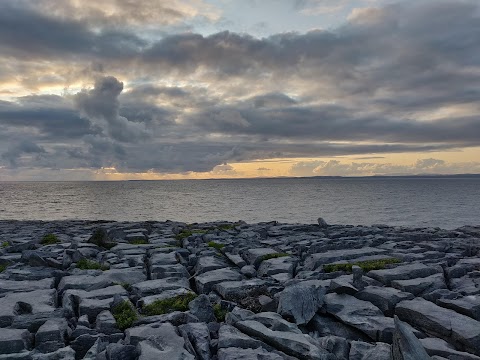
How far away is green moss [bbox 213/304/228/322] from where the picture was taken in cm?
1005

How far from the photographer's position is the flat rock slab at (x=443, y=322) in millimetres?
8125

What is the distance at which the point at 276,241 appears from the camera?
802 inches

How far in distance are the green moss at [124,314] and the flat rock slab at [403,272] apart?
23.7ft

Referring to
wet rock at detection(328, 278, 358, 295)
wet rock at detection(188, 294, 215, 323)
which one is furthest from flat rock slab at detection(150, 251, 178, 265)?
wet rock at detection(328, 278, 358, 295)

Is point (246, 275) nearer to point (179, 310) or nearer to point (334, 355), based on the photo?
point (179, 310)

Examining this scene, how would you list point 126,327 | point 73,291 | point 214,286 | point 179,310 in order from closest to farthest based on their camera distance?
point 126,327 → point 179,310 → point 73,291 → point 214,286

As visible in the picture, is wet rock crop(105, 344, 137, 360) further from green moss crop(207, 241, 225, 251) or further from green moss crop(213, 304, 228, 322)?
green moss crop(207, 241, 225, 251)

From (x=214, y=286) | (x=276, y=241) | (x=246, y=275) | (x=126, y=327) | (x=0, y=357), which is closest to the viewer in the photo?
(x=0, y=357)

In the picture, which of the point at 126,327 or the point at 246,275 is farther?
the point at 246,275

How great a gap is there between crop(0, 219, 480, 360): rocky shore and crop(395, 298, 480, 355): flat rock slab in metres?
0.02

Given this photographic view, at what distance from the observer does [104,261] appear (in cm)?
1589

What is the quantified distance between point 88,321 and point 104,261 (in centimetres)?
683

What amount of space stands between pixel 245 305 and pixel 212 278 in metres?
2.25

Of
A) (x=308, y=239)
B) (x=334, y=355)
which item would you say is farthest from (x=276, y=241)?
(x=334, y=355)
